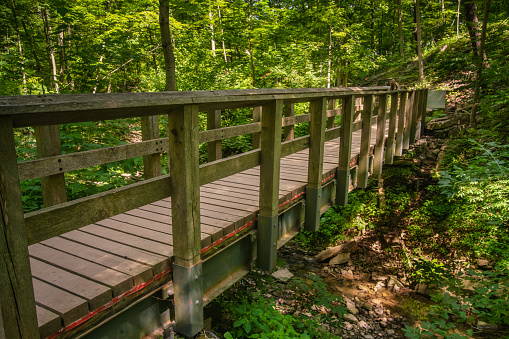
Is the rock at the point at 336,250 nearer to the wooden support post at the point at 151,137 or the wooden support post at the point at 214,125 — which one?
the wooden support post at the point at 214,125

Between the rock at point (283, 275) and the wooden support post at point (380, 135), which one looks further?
the rock at point (283, 275)

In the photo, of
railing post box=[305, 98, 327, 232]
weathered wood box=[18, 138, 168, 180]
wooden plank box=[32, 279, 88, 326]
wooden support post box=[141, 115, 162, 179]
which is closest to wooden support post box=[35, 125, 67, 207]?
weathered wood box=[18, 138, 168, 180]

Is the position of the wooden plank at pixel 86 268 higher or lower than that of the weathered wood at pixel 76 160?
lower

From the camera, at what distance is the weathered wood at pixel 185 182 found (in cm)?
Result: 225

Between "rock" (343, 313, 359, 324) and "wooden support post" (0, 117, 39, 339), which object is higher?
"wooden support post" (0, 117, 39, 339)

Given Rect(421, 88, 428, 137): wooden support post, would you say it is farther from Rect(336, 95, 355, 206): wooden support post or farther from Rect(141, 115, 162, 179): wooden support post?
Rect(141, 115, 162, 179): wooden support post

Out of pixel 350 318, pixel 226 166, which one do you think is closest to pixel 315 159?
pixel 226 166

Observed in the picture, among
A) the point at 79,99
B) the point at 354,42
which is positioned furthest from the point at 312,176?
the point at 354,42

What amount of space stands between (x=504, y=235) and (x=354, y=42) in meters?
10.5

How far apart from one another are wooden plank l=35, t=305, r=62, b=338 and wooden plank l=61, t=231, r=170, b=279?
0.65m

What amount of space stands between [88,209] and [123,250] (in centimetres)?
93

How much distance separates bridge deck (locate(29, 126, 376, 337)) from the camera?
6.77 feet

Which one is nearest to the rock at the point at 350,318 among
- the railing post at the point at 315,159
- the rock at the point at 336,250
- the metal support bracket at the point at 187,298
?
the rock at the point at 336,250

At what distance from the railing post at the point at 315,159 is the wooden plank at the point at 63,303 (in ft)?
9.18
